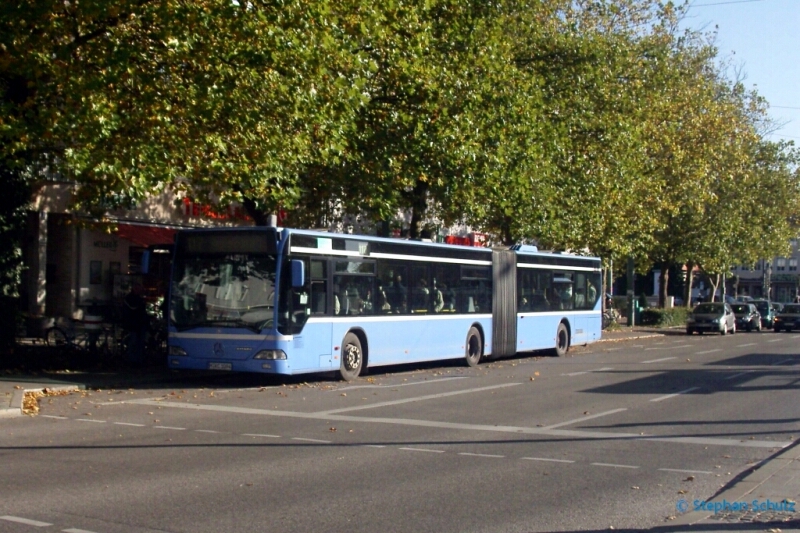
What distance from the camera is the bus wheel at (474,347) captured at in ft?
79.8

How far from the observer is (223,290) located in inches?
714

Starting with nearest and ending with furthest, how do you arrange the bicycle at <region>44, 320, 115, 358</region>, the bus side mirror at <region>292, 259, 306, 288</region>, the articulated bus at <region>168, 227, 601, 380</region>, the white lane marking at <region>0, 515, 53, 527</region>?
the white lane marking at <region>0, 515, 53, 527</region> < the bus side mirror at <region>292, 259, 306, 288</region> < the articulated bus at <region>168, 227, 601, 380</region> < the bicycle at <region>44, 320, 115, 358</region>

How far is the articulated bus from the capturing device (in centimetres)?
1772

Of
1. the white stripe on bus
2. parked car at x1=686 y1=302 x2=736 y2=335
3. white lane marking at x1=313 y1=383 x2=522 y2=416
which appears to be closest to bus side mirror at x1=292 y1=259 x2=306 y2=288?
the white stripe on bus

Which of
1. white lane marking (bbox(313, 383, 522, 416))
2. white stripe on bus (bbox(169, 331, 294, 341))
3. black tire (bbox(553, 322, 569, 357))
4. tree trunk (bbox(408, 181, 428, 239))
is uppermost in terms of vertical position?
→ tree trunk (bbox(408, 181, 428, 239))

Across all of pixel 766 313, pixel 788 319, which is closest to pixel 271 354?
pixel 788 319

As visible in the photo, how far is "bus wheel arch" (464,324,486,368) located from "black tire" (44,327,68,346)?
9.63 meters

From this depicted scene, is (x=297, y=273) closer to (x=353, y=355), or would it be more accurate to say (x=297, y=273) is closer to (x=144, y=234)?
(x=353, y=355)

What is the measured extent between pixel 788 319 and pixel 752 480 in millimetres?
45864

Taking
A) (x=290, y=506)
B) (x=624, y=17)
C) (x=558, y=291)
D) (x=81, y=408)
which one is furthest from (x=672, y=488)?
(x=624, y=17)

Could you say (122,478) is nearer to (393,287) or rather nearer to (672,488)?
(672,488)

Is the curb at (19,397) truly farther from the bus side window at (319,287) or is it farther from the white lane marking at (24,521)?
the white lane marking at (24,521)

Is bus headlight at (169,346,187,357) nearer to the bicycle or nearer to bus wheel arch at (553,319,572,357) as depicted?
the bicycle

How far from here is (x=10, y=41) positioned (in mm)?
15445
